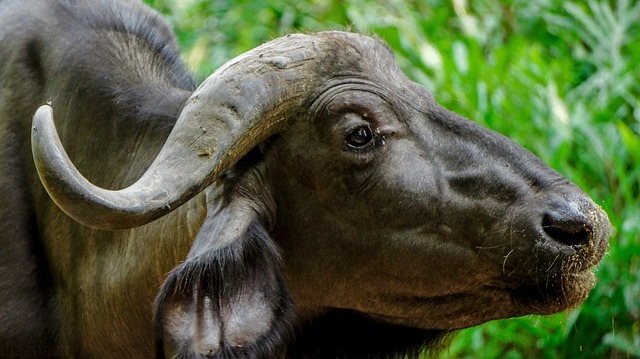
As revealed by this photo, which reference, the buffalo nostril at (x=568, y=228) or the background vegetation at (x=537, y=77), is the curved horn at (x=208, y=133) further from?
the background vegetation at (x=537, y=77)

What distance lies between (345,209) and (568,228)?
846 millimetres

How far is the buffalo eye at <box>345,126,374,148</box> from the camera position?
4.16 meters

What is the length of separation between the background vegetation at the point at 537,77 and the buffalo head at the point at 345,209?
4.39 feet

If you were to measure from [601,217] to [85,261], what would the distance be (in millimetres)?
2183

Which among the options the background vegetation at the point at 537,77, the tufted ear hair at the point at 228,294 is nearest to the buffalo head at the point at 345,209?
the tufted ear hair at the point at 228,294

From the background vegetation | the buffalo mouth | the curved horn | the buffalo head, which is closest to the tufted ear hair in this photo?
the buffalo head

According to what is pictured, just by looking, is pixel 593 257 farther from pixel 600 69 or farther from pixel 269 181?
pixel 600 69

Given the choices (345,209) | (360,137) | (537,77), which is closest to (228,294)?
(345,209)

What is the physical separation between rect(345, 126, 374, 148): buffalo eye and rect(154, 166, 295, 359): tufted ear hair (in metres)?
0.44

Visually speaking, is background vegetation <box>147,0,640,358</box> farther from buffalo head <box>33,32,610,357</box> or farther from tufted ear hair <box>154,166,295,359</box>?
tufted ear hair <box>154,166,295,359</box>

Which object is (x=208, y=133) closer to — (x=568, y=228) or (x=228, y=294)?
(x=228, y=294)

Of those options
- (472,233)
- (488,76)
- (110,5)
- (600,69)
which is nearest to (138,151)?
(110,5)

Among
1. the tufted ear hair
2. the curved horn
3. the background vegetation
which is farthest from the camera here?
the background vegetation

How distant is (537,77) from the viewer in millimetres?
9000
